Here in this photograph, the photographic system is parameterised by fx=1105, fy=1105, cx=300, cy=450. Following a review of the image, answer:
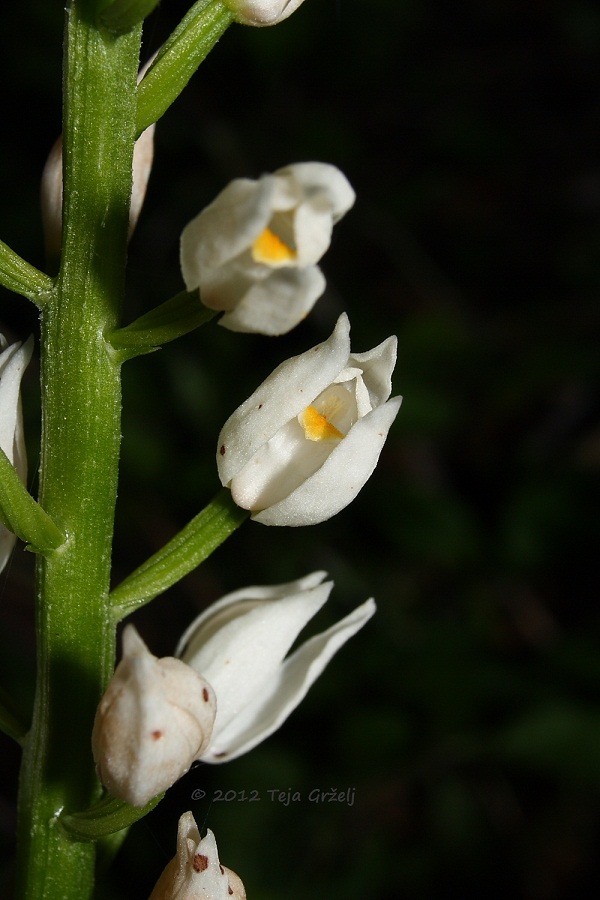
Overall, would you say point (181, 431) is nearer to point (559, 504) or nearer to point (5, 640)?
point (5, 640)

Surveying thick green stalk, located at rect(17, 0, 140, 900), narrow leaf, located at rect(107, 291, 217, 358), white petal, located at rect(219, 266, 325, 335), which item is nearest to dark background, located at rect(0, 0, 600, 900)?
thick green stalk, located at rect(17, 0, 140, 900)

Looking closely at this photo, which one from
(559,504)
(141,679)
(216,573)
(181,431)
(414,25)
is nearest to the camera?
(141,679)

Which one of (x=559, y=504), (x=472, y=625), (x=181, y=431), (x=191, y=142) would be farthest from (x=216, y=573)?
(x=191, y=142)

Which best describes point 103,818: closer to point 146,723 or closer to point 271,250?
point 146,723

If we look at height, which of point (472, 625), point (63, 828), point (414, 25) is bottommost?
point (472, 625)

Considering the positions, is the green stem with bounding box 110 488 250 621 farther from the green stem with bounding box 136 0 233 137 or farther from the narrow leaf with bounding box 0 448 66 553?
the green stem with bounding box 136 0 233 137

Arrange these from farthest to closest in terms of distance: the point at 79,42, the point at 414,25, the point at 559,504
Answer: the point at 414,25
the point at 559,504
the point at 79,42

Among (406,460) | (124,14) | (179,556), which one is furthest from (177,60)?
(406,460)
